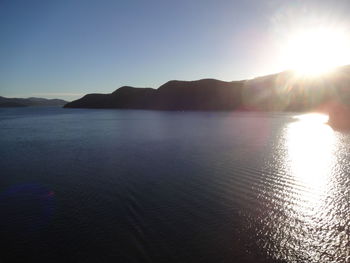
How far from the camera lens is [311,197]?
21953mm

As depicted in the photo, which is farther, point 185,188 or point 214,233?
point 185,188

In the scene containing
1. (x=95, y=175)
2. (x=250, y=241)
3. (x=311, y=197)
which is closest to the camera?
(x=250, y=241)

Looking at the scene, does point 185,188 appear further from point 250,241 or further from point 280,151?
point 280,151

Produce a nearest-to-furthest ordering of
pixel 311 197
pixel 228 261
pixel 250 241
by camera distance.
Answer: pixel 228 261 < pixel 250 241 < pixel 311 197

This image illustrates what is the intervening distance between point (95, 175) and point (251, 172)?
19.1 m

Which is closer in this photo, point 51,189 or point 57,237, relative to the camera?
point 57,237

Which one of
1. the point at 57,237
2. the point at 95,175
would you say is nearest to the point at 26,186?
the point at 95,175

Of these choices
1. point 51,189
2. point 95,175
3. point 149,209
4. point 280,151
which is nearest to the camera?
point 149,209

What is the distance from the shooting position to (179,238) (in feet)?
50.3

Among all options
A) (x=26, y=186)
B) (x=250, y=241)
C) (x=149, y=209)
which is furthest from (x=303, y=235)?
(x=26, y=186)

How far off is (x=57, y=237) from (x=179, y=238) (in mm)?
7981

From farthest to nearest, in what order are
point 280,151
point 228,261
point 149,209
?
point 280,151, point 149,209, point 228,261

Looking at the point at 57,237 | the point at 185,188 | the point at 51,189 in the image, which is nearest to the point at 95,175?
the point at 51,189

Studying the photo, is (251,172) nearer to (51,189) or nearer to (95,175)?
(95,175)
